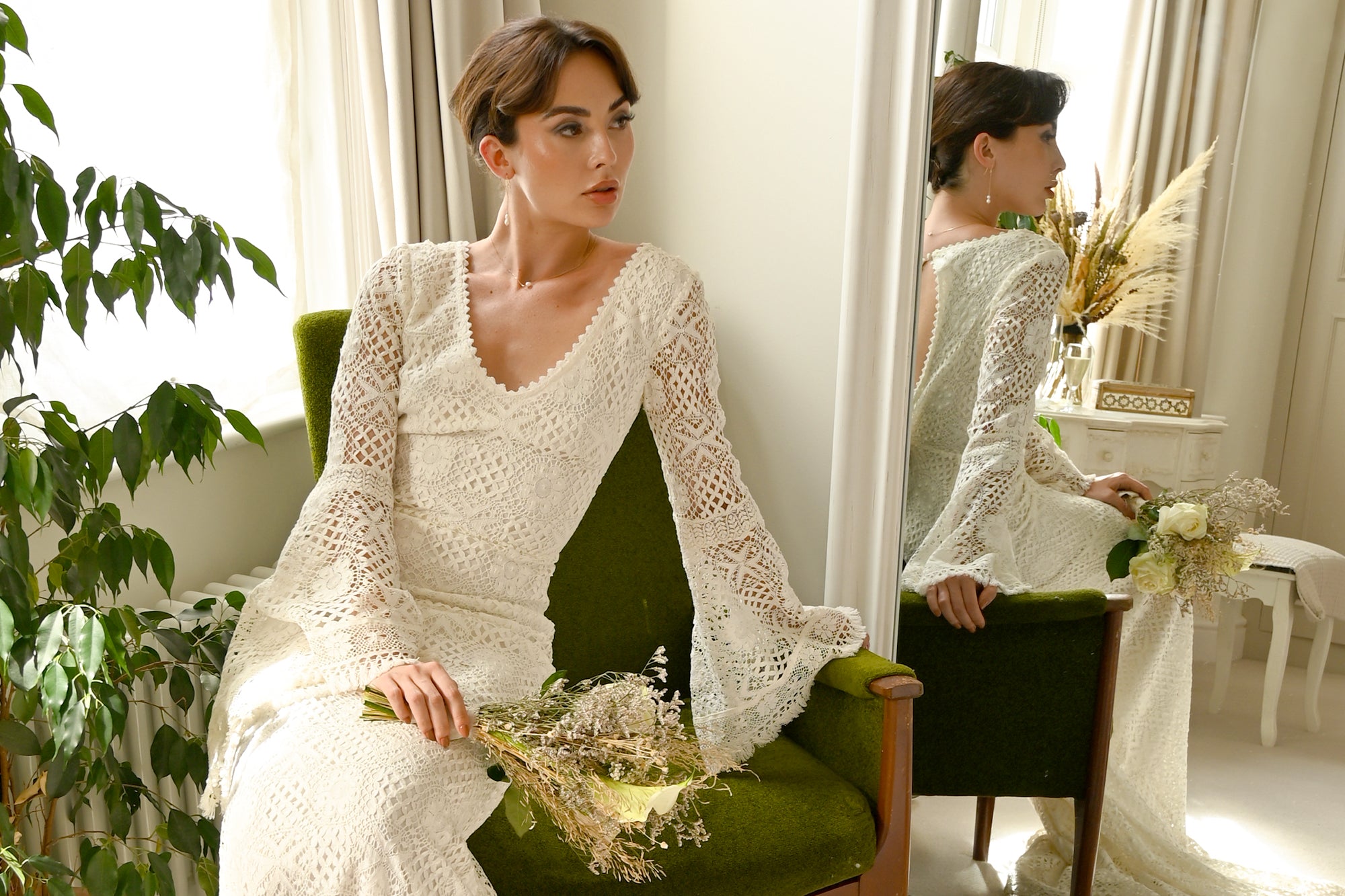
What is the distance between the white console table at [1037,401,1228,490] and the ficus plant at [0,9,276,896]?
4.15ft

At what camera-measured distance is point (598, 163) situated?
168 cm

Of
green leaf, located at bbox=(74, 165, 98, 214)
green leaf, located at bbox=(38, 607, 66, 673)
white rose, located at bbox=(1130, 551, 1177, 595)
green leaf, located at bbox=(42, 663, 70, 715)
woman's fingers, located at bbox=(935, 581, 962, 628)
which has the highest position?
green leaf, located at bbox=(74, 165, 98, 214)

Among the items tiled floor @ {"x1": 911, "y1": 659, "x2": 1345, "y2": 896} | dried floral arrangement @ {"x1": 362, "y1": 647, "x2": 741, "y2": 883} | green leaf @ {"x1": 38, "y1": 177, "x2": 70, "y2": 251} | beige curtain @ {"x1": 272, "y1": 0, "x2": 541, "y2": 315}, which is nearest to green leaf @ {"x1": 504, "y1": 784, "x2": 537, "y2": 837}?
dried floral arrangement @ {"x1": 362, "y1": 647, "x2": 741, "y2": 883}

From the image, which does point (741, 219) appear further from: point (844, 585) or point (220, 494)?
point (220, 494)

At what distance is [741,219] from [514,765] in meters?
1.46

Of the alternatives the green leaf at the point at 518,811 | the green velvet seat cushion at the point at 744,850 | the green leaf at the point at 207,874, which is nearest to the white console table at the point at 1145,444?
the green velvet seat cushion at the point at 744,850

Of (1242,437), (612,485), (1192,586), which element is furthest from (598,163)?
(1192,586)

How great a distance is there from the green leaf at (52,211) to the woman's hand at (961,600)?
148 cm

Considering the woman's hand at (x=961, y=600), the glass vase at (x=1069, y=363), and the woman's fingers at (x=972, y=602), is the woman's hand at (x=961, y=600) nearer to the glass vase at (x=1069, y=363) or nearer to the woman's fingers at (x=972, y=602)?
the woman's fingers at (x=972, y=602)

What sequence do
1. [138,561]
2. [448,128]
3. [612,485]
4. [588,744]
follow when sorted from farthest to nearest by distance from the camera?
[448,128] → [612,485] → [138,561] → [588,744]

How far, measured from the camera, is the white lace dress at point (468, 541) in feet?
4.64

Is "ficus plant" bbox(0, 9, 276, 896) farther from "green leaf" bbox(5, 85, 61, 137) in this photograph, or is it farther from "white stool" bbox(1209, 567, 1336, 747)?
"white stool" bbox(1209, 567, 1336, 747)

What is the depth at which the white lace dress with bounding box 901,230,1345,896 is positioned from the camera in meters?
1.85

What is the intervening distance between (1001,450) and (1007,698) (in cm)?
45
